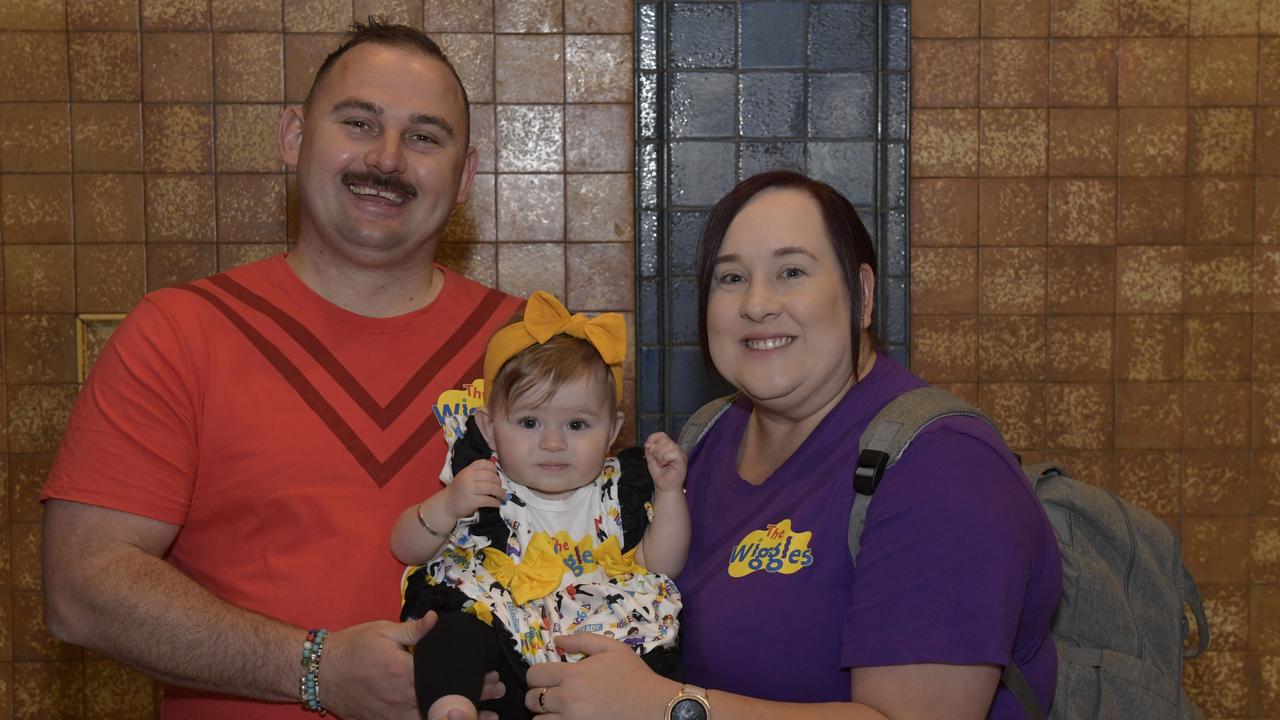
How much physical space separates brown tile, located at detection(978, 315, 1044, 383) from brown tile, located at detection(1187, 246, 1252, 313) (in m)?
0.47

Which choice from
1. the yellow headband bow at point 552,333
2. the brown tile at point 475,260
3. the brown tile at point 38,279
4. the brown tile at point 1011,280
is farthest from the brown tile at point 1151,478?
the brown tile at point 38,279

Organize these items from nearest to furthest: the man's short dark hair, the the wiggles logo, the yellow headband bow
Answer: the the wiggles logo → the yellow headband bow → the man's short dark hair

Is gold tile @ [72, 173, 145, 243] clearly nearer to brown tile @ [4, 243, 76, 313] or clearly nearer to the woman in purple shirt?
brown tile @ [4, 243, 76, 313]

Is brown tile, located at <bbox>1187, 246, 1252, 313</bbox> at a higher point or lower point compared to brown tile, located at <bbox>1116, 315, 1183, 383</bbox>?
higher

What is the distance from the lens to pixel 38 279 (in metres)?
3.24

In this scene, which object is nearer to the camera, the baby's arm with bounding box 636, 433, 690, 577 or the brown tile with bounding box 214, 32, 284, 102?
the baby's arm with bounding box 636, 433, 690, 577

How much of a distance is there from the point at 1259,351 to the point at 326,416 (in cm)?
274

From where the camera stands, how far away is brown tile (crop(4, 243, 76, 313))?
10.6 ft

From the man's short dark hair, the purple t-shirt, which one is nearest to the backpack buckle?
the purple t-shirt

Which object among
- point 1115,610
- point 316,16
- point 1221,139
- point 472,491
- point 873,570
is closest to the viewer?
point 873,570

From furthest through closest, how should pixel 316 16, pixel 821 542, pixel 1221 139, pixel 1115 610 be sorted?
pixel 1221 139
pixel 316 16
pixel 1115 610
pixel 821 542

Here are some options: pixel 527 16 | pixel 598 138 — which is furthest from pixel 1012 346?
pixel 527 16

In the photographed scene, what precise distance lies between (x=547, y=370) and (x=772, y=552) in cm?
49

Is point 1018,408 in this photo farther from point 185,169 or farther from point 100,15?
point 100,15
